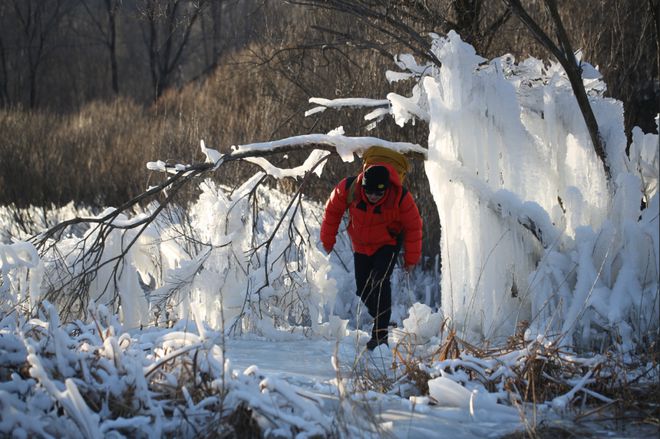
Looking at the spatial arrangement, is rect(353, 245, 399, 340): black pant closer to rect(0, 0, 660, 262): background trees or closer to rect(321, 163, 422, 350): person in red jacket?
rect(321, 163, 422, 350): person in red jacket

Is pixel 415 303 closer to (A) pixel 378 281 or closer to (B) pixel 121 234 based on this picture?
(A) pixel 378 281

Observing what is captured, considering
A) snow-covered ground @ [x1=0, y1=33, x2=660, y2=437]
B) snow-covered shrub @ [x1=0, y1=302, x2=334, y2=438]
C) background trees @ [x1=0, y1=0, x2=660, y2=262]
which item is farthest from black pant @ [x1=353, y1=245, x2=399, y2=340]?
background trees @ [x1=0, y1=0, x2=660, y2=262]

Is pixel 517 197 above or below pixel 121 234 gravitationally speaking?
above

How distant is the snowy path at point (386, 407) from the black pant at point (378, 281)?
40 centimetres

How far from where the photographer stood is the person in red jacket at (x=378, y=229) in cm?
636

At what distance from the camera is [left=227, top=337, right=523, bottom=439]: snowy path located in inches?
166

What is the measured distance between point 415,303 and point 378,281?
74 centimetres

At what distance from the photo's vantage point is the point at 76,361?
429cm

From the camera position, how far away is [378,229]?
645 cm

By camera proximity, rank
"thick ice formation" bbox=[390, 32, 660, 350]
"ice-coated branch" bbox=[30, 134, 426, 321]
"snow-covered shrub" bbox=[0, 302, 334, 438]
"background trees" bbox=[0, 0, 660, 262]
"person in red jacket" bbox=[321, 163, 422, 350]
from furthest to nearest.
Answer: "background trees" bbox=[0, 0, 660, 262]
"ice-coated branch" bbox=[30, 134, 426, 321]
"person in red jacket" bbox=[321, 163, 422, 350]
"thick ice formation" bbox=[390, 32, 660, 350]
"snow-covered shrub" bbox=[0, 302, 334, 438]

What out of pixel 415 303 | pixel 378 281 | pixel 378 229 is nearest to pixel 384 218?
pixel 378 229

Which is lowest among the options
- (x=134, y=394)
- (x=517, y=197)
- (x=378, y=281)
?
(x=134, y=394)

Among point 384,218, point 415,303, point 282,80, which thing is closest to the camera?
point 384,218

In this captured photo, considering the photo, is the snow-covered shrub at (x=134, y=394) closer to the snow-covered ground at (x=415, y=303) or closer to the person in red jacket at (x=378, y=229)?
the snow-covered ground at (x=415, y=303)
